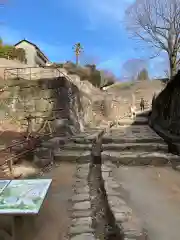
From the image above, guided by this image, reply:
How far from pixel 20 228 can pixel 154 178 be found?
3.41 meters

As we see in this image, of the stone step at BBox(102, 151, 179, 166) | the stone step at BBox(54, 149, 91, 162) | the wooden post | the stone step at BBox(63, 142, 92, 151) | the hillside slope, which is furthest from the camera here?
the hillside slope

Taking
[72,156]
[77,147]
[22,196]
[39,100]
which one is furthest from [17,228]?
[39,100]

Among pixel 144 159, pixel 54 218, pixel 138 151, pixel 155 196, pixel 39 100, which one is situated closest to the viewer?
pixel 54 218

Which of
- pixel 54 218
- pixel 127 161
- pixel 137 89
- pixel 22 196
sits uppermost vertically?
pixel 137 89

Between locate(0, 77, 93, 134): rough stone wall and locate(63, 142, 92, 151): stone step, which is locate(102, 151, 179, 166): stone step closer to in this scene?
locate(63, 142, 92, 151): stone step

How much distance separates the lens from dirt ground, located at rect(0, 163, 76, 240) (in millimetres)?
3021

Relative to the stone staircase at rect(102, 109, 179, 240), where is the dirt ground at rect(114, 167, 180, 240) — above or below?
below

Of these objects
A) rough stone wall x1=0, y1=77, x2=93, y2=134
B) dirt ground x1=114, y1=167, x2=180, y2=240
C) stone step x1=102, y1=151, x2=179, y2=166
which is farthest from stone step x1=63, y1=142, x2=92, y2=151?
rough stone wall x1=0, y1=77, x2=93, y2=134

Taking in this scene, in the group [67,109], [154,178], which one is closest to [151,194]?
[154,178]

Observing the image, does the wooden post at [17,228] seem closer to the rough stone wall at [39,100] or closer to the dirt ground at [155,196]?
the dirt ground at [155,196]

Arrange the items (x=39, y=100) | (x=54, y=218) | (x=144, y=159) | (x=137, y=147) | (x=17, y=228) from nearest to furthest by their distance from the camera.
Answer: (x=17, y=228)
(x=54, y=218)
(x=144, y=159)
(x=137, y=147)
(x=39, y=100)

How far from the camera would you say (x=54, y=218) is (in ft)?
11.7

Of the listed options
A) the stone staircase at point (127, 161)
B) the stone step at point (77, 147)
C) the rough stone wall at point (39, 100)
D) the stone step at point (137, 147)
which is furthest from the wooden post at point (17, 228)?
the rough stone wall at point (39, 100)

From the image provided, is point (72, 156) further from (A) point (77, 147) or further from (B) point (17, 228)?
(B) point (17, 228)
